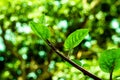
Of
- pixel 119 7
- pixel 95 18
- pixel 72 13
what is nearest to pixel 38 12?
pixel 72 13

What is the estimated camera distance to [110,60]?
647 mm

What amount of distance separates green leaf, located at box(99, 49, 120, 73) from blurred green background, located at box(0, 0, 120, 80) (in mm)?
4996

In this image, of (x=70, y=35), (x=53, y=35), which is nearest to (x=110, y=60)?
(x=70, y=35)

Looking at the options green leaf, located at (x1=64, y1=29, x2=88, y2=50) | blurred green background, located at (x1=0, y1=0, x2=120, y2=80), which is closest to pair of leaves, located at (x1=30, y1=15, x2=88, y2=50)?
green leaf, located at (x1=64, y1=29, x2=88, y2=50)

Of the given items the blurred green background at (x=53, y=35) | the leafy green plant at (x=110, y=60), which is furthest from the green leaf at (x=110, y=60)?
the blurred green background at (x=53, y=35)

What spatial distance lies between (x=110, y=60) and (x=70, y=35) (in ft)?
0.33

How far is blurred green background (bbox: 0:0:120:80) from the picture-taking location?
19.1 ft

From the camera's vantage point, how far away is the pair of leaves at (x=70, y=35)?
643mm

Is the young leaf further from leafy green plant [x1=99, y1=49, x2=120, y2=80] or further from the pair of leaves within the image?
leafy green plant [x1=99, y1=49, x2=120, y2=80]

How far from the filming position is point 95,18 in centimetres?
682

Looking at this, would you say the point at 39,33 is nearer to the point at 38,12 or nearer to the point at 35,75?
the point at 38,12

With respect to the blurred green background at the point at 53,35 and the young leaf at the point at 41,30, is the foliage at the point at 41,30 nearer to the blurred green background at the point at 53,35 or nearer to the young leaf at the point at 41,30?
the young leaf at the point at 41,30

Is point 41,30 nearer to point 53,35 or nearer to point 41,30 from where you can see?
point 41,30

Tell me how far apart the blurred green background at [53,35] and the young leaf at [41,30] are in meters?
4.99
